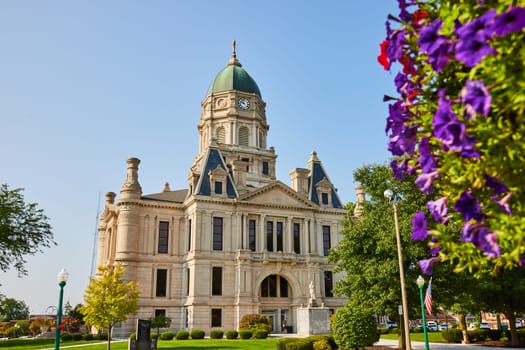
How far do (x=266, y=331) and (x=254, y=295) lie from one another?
7.81 m

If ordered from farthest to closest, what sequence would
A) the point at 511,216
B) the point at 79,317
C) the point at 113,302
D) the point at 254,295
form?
1. the point at 79,317
2. the point at 254,295
3. the point at 113,302
4. the point at 511,216

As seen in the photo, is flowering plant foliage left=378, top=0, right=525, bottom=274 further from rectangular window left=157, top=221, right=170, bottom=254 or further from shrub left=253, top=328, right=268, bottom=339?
rectangular window left=157, top=221, right=170, bottom=254

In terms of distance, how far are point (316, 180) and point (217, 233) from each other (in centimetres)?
1604

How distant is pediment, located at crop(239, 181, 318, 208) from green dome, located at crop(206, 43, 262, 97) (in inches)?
800

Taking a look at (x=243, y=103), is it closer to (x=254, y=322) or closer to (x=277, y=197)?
(x=277, y=197)

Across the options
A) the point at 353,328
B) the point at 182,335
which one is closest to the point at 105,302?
the point at 182,335

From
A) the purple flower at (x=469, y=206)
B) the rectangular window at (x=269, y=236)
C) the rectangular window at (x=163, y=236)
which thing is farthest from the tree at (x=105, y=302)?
the purple flower at (x=469, y=206)

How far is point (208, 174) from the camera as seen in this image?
184 ft

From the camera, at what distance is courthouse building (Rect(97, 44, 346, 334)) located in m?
51.8

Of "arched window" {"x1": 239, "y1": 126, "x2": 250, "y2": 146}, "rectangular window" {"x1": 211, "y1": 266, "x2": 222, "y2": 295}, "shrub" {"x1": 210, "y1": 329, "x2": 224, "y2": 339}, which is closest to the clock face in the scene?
"arched window" {"x1": 239, "y1": 126, "x2": 250, "y2": 146}

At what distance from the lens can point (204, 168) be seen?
185 feet

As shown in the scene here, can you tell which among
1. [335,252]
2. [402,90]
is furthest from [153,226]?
[402,90]

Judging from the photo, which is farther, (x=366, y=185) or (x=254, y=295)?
(x=254, y=295)

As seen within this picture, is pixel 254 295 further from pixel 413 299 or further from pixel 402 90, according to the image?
pixel 402 90
